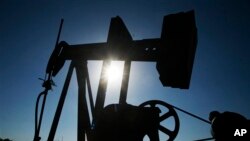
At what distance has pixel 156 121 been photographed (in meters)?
3.32

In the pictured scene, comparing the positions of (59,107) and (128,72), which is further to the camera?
(59,107)

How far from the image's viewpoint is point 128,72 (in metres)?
3.98

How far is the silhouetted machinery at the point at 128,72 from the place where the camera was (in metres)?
3.16

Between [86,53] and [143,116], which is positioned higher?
[86,53]

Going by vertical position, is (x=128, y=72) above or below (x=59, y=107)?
above

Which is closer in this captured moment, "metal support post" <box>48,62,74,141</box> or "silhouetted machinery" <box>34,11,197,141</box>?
"silhouetted machinery" <box>34,11,197,141</box>

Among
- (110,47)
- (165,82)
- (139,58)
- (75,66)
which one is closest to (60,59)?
(75,66)

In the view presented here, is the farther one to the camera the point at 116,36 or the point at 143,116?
the point at 116,36

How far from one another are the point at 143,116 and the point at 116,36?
1696mm

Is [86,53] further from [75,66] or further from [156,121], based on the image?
[156,121]

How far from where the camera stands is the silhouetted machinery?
3158mm

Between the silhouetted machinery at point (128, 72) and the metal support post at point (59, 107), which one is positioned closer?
the silhouetted machinery at point (128, 72)

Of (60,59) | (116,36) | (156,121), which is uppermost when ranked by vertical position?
(116,36)

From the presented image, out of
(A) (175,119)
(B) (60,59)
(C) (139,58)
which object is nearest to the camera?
(C) (139,58)
